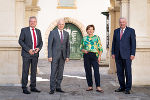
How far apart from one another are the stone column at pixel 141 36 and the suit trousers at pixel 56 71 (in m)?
2.15

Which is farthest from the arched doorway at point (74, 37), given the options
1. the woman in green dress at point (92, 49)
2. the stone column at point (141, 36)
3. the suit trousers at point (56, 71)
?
the suit trousers at point (56, 71)

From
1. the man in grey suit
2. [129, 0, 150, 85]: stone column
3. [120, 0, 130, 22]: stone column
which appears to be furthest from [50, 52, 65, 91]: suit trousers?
[120, 0, 130, 22]: stone column

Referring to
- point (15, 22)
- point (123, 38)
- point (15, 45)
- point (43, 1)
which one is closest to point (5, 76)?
point (15, 45)

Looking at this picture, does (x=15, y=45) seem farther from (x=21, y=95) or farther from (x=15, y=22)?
(x=21, y=95)

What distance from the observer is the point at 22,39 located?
25.3 feet

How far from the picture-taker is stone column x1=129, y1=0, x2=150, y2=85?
9016 mm

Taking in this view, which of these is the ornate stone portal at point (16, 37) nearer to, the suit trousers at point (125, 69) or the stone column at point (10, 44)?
the stone column at point (10, 44)

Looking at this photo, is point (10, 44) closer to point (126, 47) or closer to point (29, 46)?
point (29, 46)

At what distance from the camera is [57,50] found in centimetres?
775

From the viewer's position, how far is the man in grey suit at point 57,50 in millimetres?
7699

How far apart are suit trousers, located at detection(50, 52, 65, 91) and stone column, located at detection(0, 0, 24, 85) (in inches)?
57.8

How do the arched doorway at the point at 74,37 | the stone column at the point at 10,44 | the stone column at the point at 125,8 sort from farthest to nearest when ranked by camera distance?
the arched doorway at the point at 74,37 → the stone column at the point at 125,8 → the stone column at the point at 10,44

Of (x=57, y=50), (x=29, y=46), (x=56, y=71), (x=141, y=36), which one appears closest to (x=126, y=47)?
(x=141, y=36)

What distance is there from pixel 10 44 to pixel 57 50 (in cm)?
175
